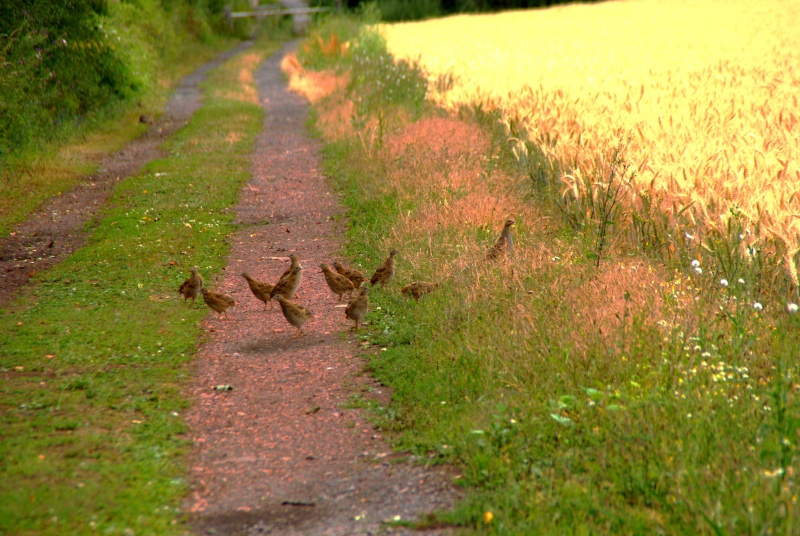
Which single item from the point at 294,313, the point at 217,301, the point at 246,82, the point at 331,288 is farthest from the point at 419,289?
the point at 246,82

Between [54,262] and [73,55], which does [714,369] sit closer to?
[54,262]

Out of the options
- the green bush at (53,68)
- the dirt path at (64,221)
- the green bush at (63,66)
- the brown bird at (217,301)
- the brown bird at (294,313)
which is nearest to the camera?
the brown bird at (294,313)

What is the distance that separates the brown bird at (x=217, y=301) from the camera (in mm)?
8820

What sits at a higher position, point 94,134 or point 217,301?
point 94,134

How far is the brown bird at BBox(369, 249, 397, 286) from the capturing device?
9453 mm

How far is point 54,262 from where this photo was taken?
11.4 meters

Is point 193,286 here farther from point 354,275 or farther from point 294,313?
point 354,275

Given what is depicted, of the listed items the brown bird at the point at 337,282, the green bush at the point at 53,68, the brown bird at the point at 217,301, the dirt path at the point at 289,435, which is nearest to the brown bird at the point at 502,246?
the brown bird at the point at 337,282

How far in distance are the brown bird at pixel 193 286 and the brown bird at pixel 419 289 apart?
2380mm

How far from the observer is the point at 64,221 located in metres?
13.8

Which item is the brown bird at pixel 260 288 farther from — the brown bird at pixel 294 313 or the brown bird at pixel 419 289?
the brown bird at pixel 419 289

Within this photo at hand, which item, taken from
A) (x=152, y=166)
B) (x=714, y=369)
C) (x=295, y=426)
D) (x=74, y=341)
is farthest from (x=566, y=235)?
(x=152, y=166)

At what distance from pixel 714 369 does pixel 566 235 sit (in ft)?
15.4

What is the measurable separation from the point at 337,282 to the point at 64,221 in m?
6.70
